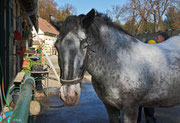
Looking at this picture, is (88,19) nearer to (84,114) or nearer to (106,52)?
(106,52)

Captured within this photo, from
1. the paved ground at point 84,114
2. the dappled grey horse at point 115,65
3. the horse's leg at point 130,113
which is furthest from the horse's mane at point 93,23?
the paved ground at point 84,114

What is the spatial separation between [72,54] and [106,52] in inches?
20.8

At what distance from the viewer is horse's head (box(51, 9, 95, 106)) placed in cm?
156

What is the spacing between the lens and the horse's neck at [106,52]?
1.86 metres

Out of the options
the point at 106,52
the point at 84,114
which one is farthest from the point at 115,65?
the point at 84,114

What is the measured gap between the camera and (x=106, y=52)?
1927 millimetres

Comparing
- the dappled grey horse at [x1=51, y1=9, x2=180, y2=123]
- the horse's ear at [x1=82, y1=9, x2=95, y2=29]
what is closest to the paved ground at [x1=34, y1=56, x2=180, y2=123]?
the dappled grey horse at [x1=51, y1=9, x2=180, y2=123]

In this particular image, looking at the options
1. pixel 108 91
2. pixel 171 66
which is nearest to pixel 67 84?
pixel 108 91

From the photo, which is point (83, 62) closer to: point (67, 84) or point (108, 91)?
point (67, 84)

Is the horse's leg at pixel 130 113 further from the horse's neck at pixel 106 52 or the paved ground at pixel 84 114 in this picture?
the paved ground at pixel 84 114

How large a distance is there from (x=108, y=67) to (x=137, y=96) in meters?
0.50

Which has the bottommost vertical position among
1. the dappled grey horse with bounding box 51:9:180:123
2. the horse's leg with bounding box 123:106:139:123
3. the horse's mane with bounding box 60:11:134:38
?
the horse's leg with bounding box 123:106:139:123

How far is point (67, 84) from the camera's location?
61.6 inches

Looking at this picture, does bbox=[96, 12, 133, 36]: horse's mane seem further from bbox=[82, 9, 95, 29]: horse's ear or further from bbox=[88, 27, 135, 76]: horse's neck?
bbox=[82, 9, 95, 29]: horse's ear
